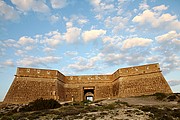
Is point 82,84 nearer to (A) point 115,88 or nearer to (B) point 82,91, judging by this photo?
(B) point 82,91

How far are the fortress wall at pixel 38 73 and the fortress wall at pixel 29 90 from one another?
1021 millimetres

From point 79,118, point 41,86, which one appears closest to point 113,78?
point 41,86

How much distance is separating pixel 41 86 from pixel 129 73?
23.3 m

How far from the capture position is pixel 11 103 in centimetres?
3944

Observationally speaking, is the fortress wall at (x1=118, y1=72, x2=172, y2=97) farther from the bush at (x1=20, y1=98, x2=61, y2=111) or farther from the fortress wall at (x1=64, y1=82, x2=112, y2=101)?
the bush at (x1=20, y1=98, x2=61, y2=111)

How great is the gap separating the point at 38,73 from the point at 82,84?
1405 cm

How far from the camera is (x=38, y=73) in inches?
1834

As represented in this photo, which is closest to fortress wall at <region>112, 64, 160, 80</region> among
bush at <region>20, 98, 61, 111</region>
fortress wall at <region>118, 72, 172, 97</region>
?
fortress wall at <region>118, 72, 172, 97</region>

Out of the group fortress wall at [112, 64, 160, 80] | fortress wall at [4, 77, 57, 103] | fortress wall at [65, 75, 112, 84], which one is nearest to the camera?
fortress wall at [4, 77, 57, 103]

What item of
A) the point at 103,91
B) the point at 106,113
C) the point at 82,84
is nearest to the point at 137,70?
the point at 103,91

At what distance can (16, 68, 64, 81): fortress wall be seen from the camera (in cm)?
4442

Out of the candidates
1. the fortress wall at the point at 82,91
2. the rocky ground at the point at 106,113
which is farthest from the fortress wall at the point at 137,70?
the rocky ground at the point at 106,113

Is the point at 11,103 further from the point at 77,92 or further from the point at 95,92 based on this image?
the point at 95,92

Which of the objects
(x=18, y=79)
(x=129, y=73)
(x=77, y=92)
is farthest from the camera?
(x=77, y=92)
